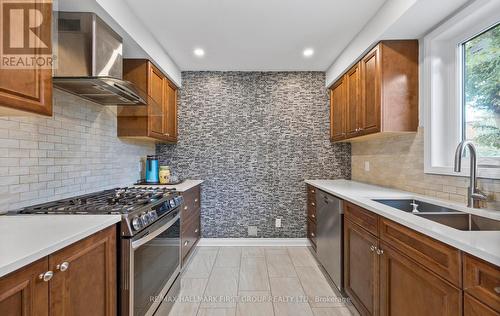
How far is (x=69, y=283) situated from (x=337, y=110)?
10.5 ft

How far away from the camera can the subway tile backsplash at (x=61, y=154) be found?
1460 mm

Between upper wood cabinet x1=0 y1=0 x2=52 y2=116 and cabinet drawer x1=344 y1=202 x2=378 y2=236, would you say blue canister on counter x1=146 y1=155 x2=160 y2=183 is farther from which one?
cabinet drawer x1=344 y1=202 x2=378 y2=236

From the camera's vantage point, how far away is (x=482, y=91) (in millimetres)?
1714

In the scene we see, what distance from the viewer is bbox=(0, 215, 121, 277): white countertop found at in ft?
2.64

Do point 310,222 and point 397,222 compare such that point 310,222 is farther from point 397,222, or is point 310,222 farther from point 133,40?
point 133,40

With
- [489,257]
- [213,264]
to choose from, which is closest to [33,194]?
[213,264]

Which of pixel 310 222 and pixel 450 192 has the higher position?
pixel 450 192

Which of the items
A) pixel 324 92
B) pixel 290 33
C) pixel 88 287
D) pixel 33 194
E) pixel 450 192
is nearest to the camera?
pixel 88 287

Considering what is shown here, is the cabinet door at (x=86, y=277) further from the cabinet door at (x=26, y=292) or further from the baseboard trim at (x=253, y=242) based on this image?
the baseboard trim at (x=253, y=242)

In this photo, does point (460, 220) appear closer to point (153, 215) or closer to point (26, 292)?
point (153, 215)

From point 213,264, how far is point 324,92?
2779 mm

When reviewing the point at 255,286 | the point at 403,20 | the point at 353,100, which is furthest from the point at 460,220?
the point at 255,286

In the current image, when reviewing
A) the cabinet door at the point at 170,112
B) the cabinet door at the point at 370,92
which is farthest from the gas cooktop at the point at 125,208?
the cabinet door at the point at 370,92

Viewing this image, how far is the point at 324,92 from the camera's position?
3.61 m
